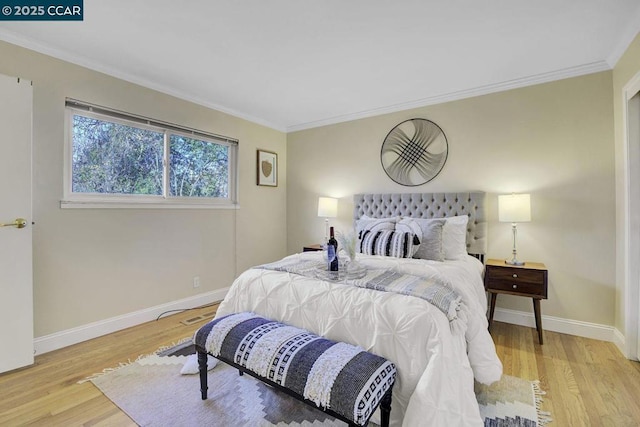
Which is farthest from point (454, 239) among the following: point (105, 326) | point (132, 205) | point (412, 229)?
point (105, 326)

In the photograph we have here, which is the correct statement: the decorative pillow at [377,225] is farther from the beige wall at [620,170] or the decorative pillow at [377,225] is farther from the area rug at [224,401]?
the beige wall at [620,170]

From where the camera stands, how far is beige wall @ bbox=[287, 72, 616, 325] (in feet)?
8.81

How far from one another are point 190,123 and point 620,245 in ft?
14.3

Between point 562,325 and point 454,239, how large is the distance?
130cm

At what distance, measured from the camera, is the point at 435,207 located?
11.2ft

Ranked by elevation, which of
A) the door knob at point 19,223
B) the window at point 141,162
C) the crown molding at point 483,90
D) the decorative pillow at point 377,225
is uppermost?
the crown molding at point 483,90

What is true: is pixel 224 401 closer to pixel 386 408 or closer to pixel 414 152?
pixel 386 408

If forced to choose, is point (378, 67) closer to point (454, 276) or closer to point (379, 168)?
point (379, 168)

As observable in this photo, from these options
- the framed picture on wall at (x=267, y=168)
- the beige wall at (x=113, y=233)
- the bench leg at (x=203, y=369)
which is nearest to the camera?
the bench leg at (x=203, y=369)

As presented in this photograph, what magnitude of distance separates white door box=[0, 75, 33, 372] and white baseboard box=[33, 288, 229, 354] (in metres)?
0.22

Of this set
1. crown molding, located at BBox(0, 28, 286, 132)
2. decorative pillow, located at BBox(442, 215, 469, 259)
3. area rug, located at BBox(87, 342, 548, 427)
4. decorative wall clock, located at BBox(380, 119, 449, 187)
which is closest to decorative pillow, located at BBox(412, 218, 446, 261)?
decorative pillow, located at BBox(442, 215, 469, 259)

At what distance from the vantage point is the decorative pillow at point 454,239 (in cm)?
288

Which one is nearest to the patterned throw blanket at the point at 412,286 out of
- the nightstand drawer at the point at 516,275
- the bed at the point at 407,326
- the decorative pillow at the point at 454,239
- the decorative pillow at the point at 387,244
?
the bed at the point at 407,326

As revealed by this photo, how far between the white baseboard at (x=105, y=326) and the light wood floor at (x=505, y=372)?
68mm
